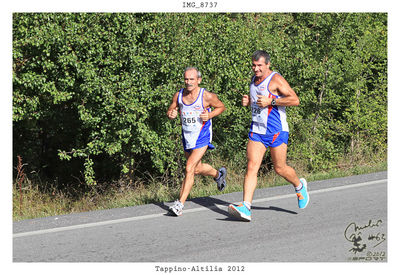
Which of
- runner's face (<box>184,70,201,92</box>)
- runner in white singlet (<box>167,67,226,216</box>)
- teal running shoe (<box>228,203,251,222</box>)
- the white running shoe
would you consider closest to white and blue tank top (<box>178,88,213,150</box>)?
runner in white singlet (<box>167,67,226,216</box>)

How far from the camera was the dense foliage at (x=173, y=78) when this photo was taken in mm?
9320

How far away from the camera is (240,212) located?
21.9 ft

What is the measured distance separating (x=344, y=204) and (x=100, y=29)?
16.3 feet

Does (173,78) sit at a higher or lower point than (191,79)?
higher

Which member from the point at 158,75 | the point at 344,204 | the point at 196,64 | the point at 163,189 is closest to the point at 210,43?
the point at 196,64

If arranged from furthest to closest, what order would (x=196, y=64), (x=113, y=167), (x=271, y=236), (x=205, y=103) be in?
(x=113, y=167) < (x=196, y=64) < (x=205, y=103) < (x=271, y=236)

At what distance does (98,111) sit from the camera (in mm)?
9625

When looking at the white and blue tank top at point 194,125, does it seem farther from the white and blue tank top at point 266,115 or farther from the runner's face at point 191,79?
the white and blue tank top at point 266,115

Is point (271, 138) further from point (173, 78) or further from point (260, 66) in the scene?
point (173, 78)

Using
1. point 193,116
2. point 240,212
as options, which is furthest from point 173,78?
point 240,212

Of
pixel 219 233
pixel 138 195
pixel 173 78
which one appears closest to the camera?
pixel 219 233

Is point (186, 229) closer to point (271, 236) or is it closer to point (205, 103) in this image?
point (271, 236)

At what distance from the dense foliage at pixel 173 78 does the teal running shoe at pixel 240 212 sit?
3308mm
